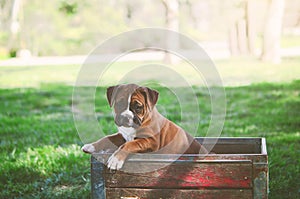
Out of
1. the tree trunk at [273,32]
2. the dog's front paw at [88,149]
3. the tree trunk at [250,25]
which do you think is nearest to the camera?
the dog's front paw at [88,149]

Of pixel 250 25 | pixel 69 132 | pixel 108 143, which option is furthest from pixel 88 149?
pixel 250 25

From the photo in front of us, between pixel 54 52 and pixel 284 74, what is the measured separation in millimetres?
10531

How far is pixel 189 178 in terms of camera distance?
241 cm

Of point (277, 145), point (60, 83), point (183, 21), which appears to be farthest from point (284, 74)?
point (183, 21)

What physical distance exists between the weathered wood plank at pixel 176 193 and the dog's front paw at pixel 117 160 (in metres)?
0.15

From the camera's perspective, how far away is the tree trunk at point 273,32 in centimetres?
1261

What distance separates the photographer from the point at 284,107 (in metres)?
6.74

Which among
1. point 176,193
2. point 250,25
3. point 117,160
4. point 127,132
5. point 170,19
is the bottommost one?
point 176,193

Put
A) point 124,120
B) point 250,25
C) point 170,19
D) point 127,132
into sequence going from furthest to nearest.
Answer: point 250,25 → point 170,19 → point 127,132 → point 124,120

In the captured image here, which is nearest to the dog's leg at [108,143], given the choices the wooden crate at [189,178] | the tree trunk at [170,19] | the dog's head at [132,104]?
the wooden crate at [189,178]

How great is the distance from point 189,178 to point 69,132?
3.21 m

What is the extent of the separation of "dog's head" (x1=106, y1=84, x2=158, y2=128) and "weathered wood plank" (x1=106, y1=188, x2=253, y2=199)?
0.33m

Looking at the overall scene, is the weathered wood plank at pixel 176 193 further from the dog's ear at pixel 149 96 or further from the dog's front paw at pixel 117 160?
the dog's ear at pixel 149 96

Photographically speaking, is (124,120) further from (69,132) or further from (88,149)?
(69,132)
